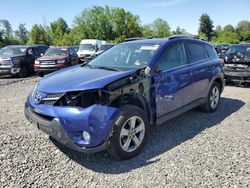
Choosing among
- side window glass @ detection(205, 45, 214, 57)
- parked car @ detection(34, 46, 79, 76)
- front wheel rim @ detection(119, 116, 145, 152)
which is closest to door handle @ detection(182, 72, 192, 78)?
side window glass @ detection(205, 45, 214, 57)

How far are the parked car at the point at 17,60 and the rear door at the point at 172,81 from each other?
1039 cm

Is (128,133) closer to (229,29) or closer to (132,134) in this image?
(132,134)

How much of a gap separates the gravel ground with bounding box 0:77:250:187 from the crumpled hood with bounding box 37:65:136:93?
102 centimetres

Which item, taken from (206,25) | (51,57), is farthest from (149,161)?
(206,25)

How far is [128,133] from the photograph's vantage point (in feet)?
12.3

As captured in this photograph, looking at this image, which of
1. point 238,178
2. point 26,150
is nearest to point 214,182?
point 238,178

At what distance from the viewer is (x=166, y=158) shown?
383 cm

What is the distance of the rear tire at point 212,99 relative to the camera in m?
5.89

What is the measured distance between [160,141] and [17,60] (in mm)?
10931

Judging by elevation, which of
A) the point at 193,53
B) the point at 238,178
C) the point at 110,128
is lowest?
the point at 238,178

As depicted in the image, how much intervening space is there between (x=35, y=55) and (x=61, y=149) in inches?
469

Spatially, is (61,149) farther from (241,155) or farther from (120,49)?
(241,155)

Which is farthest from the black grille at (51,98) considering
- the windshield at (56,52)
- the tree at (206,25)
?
the tree at (206,25)

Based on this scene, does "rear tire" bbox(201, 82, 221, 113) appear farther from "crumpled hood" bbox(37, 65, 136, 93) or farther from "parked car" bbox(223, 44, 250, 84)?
"parked car" bbox(223, 44, 250, 84)
